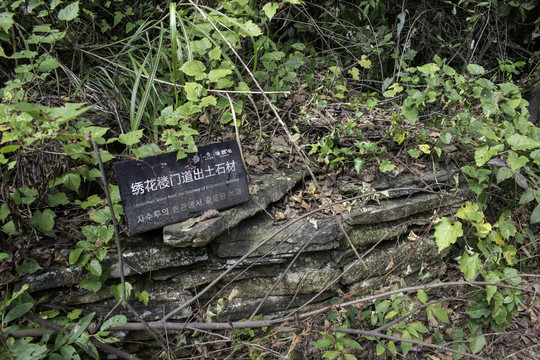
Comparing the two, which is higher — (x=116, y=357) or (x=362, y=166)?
(x=362, y=166)

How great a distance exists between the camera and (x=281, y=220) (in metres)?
2.15

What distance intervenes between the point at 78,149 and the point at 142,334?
102 centimetres

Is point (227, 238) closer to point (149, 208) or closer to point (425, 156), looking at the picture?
point (149, 208)

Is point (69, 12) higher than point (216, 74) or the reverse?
higher

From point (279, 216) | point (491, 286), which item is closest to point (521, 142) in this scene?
point (491, 286)

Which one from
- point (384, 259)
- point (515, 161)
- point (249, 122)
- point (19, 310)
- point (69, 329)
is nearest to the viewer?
point (19, 310)

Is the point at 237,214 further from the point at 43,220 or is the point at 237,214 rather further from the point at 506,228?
the point at 506,228

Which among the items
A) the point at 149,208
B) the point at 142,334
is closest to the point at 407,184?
the point at 149,208

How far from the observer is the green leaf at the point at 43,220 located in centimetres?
174

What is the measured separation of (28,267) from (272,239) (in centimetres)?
122

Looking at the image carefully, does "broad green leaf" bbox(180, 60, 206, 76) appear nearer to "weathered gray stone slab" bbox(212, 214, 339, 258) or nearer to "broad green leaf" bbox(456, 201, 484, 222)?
"weathered gray stone slab" bbox(212, 214, 339, 258)

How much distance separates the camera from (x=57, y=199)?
182 centimetres

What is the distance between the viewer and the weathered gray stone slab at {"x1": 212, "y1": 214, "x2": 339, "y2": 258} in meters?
2.02

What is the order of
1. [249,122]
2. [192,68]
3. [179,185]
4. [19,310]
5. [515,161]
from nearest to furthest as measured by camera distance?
[19,310] → [179,185] → [192,68] → [515,161] → [249,122]
